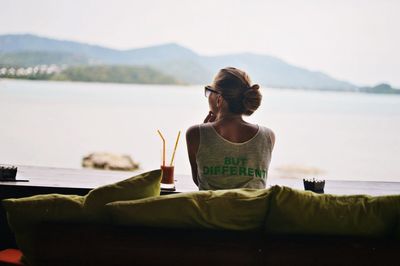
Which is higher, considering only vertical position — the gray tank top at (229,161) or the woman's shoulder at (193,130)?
the woman's shoulder at (193,130)

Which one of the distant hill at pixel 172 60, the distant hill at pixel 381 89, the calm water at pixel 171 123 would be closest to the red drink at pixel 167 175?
the calm water at pixel 171 123

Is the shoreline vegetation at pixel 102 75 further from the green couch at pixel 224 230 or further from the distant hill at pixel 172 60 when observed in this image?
the green couch at pixel 224 230

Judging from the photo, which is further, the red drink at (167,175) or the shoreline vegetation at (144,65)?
the shoreline vegetation at (144,65)

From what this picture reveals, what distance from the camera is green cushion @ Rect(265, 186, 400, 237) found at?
1.70 meters

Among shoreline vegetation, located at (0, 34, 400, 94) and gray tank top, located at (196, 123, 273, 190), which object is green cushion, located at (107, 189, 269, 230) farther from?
shoreline vegetation, located at (0, 34, 400, 94)

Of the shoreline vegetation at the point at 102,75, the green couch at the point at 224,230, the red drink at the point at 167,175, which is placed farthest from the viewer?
the shoreline vegetation at the point at 102,75

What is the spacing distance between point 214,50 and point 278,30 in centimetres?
64

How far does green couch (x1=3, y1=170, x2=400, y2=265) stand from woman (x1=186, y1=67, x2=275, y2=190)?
0.65 meters

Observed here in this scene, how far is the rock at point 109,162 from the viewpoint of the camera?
17.6ft

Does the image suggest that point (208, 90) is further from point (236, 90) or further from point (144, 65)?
point (144, 65)

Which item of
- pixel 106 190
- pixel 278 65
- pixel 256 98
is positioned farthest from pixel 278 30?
pixel 106 190

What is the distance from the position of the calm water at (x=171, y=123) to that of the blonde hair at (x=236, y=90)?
7.00ft

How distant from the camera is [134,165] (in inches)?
216

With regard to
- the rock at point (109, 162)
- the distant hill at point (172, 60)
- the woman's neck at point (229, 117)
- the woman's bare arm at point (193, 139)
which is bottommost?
the rock at point (109, 162)
